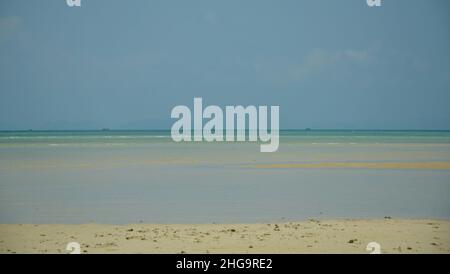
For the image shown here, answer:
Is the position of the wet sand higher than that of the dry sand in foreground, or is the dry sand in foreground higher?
the wet sand

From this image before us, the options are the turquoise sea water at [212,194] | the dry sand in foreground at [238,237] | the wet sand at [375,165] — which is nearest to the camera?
the dry sand in foreground at [238,237]

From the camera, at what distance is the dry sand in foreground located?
7.70 metres

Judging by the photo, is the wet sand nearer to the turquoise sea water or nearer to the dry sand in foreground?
the turquoise sea water

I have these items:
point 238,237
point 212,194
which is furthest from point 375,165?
point 238,237

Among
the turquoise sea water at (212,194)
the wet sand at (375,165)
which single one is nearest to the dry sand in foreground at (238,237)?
the turquoise sea water at (212,194)

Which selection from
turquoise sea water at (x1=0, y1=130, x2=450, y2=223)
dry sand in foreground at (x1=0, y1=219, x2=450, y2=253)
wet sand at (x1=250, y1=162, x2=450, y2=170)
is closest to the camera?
dry sand in foreground at (x1=0, y1=219, x2=450, y2=253)

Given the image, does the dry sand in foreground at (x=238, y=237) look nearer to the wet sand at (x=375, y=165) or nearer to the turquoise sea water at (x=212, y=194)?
the turquoise sea water at (x=212, y=194)

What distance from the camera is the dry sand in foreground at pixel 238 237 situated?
25.2ft

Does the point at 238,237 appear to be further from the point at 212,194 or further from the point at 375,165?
the point at 375,165

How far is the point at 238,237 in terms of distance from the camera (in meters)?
8.37

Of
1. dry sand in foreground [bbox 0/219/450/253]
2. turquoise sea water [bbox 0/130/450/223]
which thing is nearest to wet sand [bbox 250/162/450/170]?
turquoise sea water [bbox 0/130/450/223]

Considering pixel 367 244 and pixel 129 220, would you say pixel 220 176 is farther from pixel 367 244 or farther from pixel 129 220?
pixel 367 244
